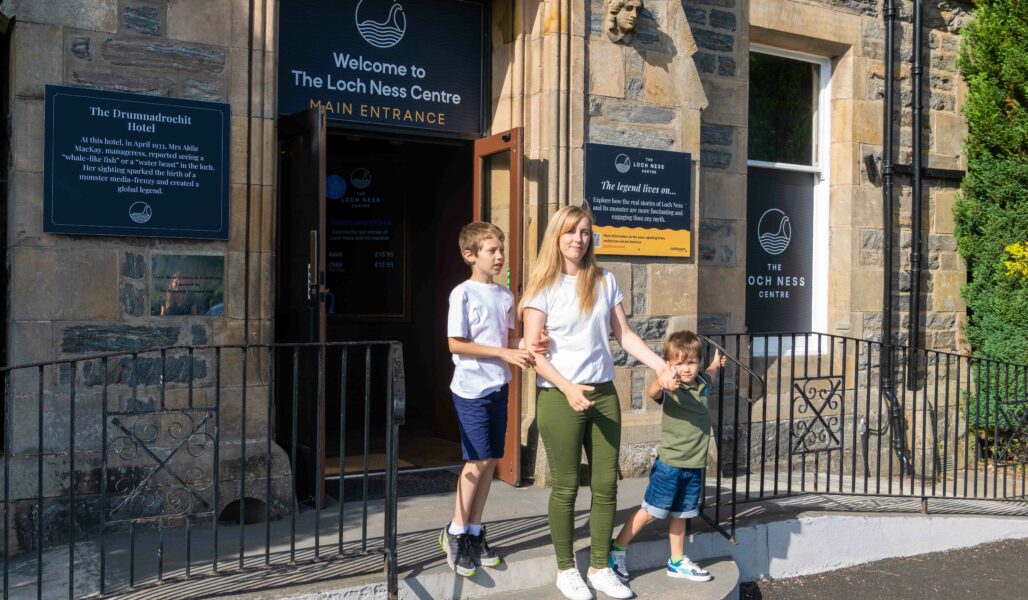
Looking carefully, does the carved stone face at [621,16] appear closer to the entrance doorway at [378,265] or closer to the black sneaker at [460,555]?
the entrance doorway at [378,265]

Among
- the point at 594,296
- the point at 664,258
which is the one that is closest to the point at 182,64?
the point at 594,296

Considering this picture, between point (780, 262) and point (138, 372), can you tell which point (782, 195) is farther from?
point (138, 372)

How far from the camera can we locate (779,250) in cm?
834

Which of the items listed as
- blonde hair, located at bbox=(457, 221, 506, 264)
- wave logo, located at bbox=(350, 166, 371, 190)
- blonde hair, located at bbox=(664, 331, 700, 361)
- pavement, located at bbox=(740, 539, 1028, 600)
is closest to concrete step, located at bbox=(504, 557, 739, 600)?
pavement, located at bbox=(740, 539, 1028, 600)

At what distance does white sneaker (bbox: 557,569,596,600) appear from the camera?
4.18m

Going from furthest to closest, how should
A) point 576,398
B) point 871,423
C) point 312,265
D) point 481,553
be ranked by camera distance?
point 871,423 < point 312,265 < point 481,553 < point 576,398

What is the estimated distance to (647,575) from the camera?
4.70 meters

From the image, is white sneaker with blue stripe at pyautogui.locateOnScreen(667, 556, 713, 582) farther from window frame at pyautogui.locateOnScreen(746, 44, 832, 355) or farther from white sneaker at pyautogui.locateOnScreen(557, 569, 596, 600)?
window frame at pyautogui.locateOnScreen(746, 44, 832, 355)

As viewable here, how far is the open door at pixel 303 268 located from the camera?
543 cm

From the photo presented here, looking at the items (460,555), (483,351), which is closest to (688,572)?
(460,555)

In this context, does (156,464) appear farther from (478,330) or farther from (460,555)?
(478,330)

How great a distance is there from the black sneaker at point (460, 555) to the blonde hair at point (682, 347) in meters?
1.26

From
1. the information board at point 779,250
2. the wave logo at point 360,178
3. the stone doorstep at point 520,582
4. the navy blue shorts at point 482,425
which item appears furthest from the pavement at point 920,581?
the wave logo at point 360,178

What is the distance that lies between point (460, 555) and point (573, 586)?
52 cm
